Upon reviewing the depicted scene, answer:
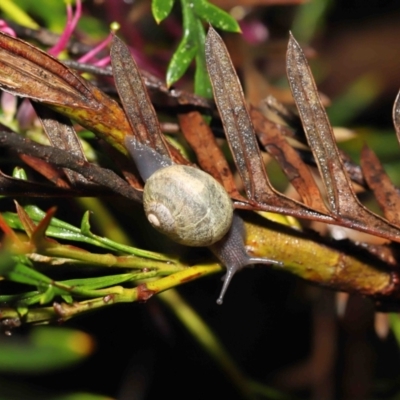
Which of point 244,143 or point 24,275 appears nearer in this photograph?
point 24,275

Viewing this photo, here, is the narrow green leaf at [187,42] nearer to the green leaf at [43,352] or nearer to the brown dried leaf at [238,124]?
the brown dried leaf at [238,124]

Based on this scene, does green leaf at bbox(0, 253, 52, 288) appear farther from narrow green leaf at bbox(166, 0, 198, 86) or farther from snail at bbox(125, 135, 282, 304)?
narrow green leaf at bbox(166, 0, 198, 86)

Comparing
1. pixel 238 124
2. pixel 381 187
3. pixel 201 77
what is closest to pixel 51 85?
pixel 238 124

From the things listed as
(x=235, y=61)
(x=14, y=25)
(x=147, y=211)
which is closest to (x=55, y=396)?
(x=147, y=211)

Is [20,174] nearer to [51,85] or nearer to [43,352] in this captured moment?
[51,85]

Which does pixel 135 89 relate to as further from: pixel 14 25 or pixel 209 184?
pixel 14 25
